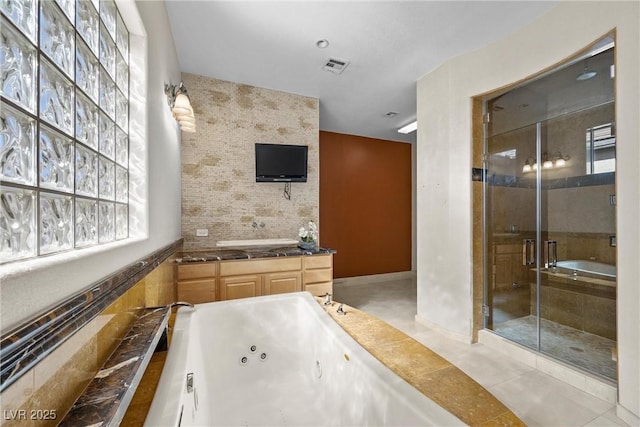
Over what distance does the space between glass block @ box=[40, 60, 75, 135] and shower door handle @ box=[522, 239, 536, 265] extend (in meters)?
3.69

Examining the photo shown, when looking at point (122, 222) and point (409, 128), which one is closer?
point (122, 222)

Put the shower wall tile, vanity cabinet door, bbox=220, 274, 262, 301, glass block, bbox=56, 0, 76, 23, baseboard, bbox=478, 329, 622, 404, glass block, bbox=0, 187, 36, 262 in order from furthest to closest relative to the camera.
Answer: vanity cabinet door, bbox=220, 274, 262, 301
the shower wall tile
baseboard, bbox=478, 329, 622, 404
glass block, bbox=56, 0, 76, 23
glass block, bbox=0, 187, 36, 262

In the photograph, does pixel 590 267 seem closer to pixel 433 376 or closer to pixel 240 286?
pixel 433 376

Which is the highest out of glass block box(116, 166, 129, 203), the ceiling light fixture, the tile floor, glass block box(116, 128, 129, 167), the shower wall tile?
the ceiling light fixture

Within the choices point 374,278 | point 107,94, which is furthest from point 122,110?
point 374,278

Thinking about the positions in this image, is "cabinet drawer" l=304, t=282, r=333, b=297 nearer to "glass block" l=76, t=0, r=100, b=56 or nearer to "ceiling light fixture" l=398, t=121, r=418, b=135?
"glass block" l=76, t=0, r=100, b=56

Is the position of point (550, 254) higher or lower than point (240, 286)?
higher

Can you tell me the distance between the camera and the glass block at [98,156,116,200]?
1.07m

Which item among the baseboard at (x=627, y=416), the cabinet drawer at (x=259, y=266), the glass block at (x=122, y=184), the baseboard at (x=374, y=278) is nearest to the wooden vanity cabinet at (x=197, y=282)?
the cabinet drawer at (x=259, y=266)

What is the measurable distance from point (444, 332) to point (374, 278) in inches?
91.2

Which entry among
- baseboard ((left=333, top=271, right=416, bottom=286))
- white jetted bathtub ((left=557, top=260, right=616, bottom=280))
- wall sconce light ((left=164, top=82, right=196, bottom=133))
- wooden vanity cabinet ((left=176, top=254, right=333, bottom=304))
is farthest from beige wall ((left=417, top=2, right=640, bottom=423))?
wall sconce light ((left=164, top=82, right=196, bottom=133))

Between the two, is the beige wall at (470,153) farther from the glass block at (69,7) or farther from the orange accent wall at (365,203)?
the glass block at (69,7)

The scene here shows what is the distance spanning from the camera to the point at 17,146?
24.2 inches

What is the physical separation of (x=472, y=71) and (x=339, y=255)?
3.37m
